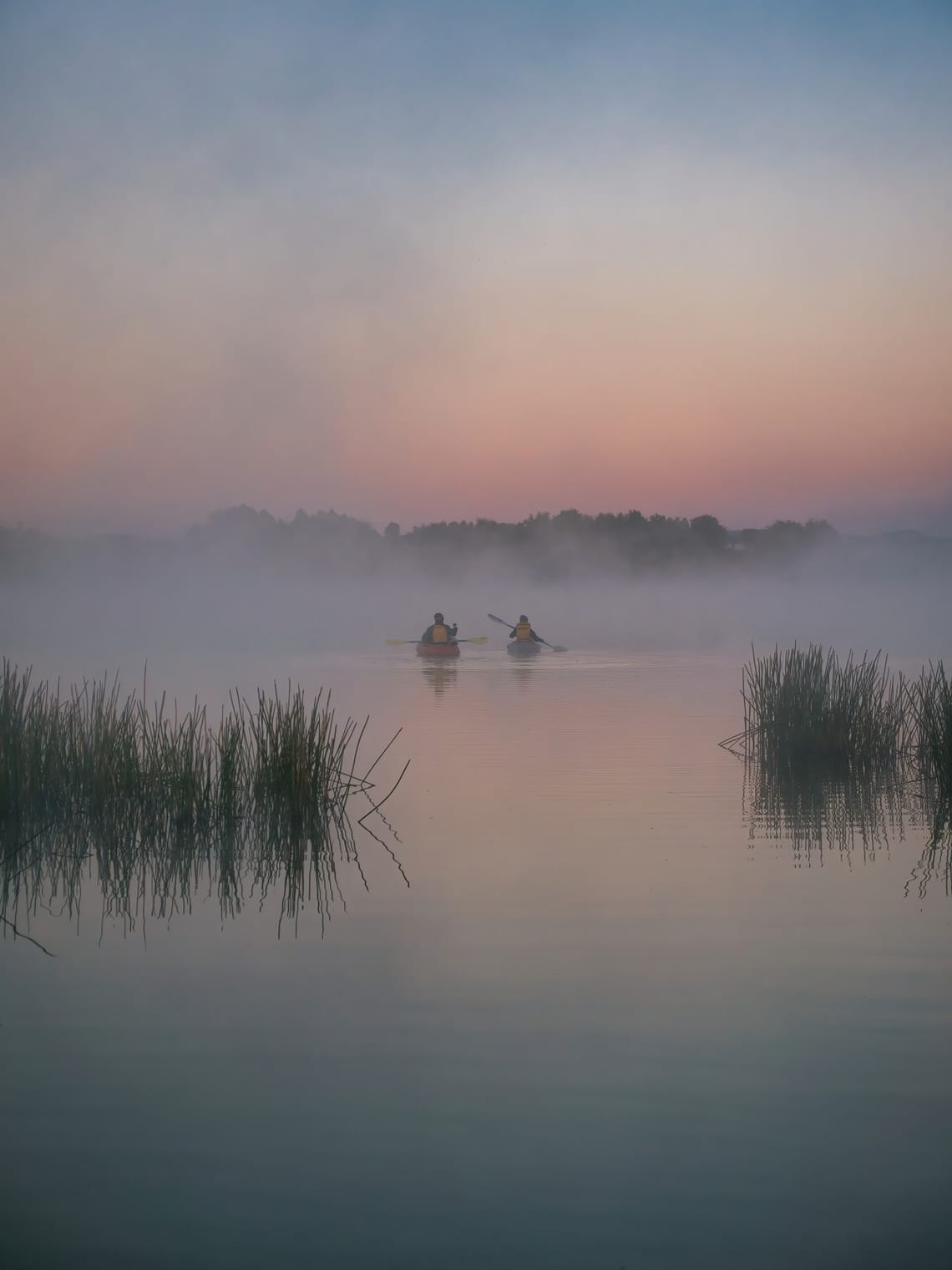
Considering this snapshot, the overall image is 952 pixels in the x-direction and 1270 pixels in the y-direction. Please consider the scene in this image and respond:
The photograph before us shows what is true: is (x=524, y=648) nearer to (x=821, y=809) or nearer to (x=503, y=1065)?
(x=821, y=809)

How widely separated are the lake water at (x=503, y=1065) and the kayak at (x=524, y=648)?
22422mm

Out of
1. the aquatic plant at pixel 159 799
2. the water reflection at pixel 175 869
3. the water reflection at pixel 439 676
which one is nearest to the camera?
the water reflection at pixel 175 869

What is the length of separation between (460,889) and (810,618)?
158 feet

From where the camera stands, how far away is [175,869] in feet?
23.6

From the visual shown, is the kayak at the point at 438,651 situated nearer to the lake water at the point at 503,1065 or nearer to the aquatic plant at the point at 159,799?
the aquatic plant at the point at 159,799

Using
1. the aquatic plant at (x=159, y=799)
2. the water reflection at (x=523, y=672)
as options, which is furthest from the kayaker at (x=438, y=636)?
the aquatic plant at (x=159, y=799)

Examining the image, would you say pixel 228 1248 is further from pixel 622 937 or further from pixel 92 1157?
pixel 622 937

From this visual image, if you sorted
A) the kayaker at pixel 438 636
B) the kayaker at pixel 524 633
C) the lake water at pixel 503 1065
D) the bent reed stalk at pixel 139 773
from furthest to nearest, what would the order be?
the kayaker at pixel 524 633, the kayaker at pixel 438 636, the bent reed stalk at pixel 139 773, the lake water at pixel 503 1065

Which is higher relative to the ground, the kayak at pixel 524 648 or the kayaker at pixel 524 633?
the kayaker at pixel 524 633

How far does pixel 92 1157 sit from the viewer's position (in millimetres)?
3674

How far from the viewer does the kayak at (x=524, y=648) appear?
30.4 m

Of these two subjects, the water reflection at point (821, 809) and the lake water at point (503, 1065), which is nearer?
the lake water at point (503, 1065)

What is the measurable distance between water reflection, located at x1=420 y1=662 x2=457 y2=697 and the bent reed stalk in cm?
1216

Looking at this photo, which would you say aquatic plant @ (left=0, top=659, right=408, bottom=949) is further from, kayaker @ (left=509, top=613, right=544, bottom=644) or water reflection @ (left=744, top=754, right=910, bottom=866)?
kayaker @ (left=509, top=613, right=544, bottom=644)
